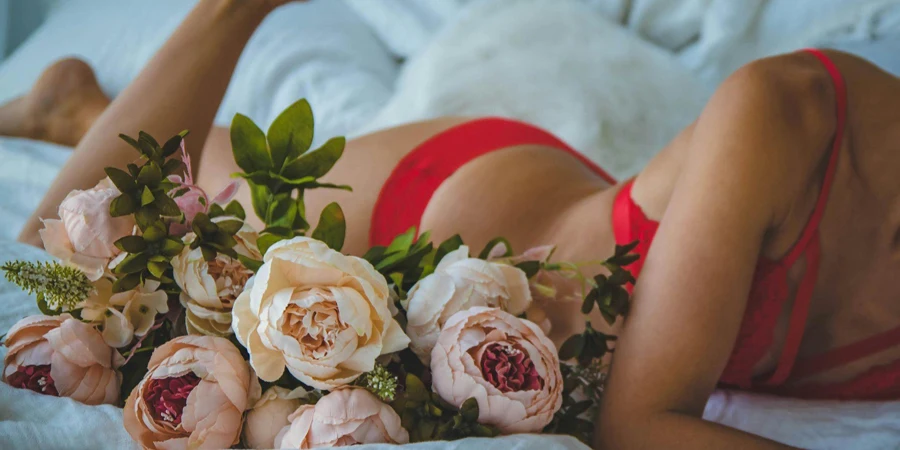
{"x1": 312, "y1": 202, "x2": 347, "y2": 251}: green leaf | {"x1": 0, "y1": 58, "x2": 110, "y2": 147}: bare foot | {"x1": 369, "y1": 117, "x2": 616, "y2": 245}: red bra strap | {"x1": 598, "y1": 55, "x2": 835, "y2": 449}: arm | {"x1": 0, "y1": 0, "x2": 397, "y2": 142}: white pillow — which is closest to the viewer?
{"x1": 312, "y1": 202, "x2": 347, "y2": 251}: green leaf

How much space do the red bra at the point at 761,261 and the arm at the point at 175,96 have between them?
267mm

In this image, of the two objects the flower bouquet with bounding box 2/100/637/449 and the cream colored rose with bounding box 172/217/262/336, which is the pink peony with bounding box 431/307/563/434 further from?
the cream colored rose with bounding box 172/217/262/336

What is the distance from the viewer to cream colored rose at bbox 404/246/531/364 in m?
0.50

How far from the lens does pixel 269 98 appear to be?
5.19 feet

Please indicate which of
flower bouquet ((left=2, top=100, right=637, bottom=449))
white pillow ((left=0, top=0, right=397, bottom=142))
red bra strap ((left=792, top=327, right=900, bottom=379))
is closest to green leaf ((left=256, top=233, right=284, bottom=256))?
flower bouquet ((left=2, top=100, right=637, bottom=449))

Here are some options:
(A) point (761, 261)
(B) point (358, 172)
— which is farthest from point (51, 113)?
(A) point (761, 261)

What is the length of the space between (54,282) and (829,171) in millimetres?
677

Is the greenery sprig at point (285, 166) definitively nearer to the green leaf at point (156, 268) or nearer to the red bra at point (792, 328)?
the green leaf at point (156, 268)

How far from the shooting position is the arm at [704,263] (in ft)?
2.10

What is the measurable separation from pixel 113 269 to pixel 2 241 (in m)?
0.41

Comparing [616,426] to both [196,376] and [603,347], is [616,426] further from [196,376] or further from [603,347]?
[196,376]

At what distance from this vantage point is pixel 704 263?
0.65m

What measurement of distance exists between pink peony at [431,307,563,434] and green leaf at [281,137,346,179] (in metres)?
0.16

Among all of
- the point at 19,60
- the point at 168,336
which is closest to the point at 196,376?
the point at 168,336
